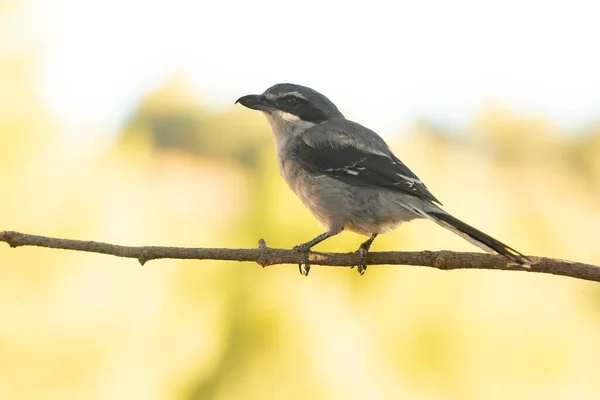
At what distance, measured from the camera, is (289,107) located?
378cm

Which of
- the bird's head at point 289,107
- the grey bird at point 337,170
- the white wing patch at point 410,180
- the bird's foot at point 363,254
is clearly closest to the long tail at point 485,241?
the grey bird at point 337,170

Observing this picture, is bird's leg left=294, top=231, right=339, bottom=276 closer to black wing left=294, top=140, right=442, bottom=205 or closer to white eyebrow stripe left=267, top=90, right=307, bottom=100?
black wing left=294, top=140, right=442, bottom=205

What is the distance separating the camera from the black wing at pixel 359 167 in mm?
3215

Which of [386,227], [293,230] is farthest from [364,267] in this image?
[293,230]

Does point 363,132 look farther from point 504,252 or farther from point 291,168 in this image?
point 504,252

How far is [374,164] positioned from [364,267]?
583mm

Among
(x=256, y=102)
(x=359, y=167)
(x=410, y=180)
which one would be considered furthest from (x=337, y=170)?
(x=256, y=102)

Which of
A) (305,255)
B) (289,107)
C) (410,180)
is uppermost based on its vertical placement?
(289,107)

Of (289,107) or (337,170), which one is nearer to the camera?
(337,170)

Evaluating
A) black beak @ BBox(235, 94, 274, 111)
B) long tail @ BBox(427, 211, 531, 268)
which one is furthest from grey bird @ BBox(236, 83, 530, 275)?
long tail @ BBox(427, 211, 531, 268)

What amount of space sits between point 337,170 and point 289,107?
56 cm

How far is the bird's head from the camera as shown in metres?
3.74

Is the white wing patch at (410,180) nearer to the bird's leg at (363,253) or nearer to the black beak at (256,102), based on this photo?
the bird's leg at (363,253)

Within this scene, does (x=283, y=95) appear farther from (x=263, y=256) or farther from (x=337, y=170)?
(x=263, y=256)
